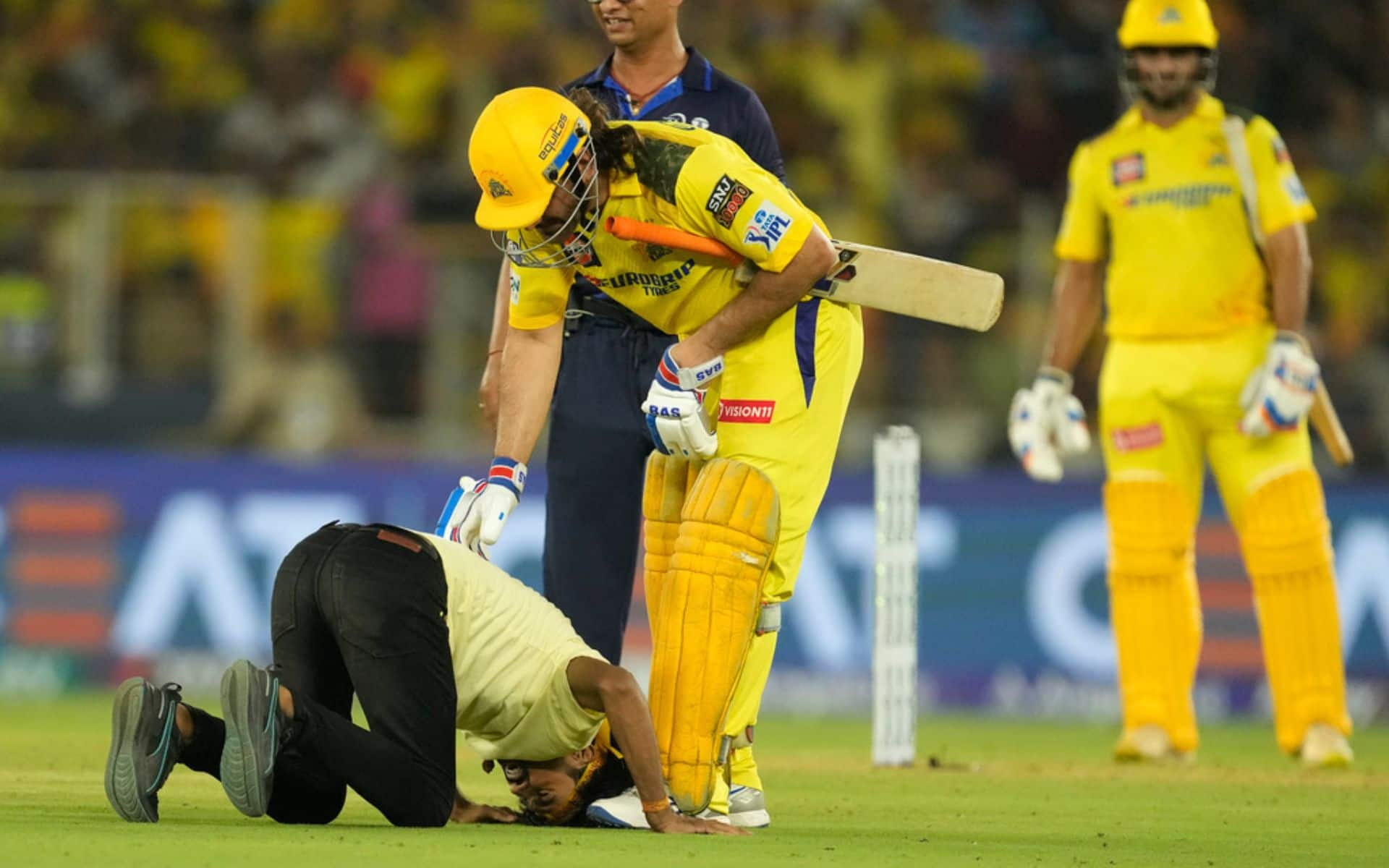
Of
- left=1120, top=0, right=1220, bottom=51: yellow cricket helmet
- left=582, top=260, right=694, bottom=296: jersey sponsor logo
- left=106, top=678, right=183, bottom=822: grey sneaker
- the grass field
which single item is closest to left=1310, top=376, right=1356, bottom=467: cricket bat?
the grass field

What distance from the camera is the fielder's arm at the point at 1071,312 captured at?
8.22m

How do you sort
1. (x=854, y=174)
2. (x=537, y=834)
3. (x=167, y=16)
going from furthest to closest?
(x=167, y=16) < (x=854, y=174) < (x=537, y=834)

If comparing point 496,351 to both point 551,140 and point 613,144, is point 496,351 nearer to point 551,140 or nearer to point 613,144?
point 613,144

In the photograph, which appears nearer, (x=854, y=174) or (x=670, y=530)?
(x=670, y=530)

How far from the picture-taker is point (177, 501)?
11.1m

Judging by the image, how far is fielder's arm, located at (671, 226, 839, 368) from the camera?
542 centimetres

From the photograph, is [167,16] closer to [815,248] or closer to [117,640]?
[117,640]

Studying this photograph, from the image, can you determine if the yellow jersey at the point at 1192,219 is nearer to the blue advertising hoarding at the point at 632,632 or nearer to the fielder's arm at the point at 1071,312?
the fielder's arm at the point at 1071,312

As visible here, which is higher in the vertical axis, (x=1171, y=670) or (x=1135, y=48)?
(x=1135, y=48)

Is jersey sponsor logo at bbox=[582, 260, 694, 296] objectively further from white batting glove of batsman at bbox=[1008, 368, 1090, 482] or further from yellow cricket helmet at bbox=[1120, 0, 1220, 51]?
yellow cricket helmet at bbox=[1120, 0, 1220, 51]

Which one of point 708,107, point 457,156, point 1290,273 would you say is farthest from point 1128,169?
point 457,156

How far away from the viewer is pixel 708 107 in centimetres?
621

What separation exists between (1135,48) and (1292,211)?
83cm

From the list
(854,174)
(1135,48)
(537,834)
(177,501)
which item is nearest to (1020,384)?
(854,174)
